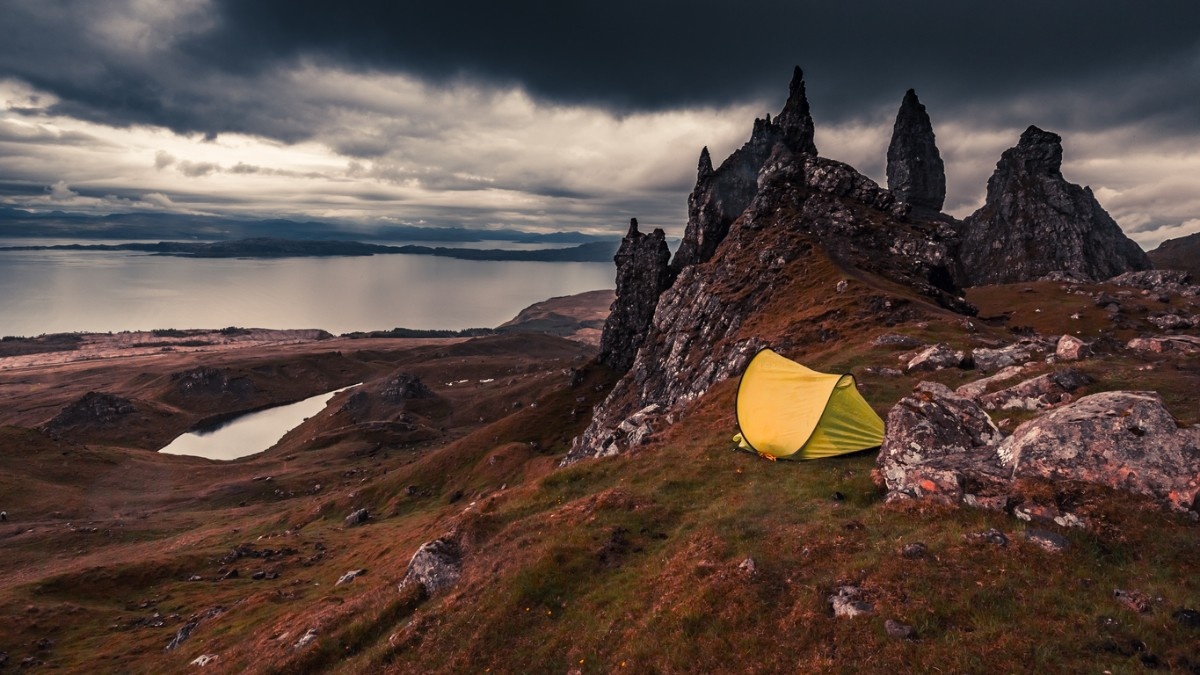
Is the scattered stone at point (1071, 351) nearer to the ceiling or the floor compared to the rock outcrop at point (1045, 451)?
nearer to the ceiling

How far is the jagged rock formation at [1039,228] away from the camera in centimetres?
17100

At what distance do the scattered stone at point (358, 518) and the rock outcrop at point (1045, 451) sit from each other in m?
85.7

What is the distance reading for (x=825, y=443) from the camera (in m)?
30.0

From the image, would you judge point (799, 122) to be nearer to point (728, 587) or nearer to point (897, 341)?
point (897, 341)

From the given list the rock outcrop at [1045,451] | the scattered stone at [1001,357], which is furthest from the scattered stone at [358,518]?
the scattered stone at [1001,357]

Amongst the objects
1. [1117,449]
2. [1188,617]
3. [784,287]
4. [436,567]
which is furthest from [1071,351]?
[784,287]

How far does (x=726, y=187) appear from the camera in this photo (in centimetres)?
14550

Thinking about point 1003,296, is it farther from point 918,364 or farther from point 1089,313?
point 918,364

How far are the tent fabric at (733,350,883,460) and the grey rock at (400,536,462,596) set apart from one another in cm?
1808

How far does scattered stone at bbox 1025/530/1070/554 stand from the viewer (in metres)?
16.8

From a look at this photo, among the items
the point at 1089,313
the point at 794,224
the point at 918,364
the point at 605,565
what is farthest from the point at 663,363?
the point at 605,565

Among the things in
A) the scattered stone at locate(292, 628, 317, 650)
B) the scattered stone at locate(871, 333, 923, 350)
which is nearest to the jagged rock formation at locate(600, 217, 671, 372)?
the scattered stone at locate(871, 333, 923, 350)

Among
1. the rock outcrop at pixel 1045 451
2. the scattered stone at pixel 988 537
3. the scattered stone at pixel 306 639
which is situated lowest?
the scattered stone at pixel 306 639

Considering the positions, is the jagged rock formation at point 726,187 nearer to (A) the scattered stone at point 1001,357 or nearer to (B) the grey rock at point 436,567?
(A) the scattered stone at point 1001,357
